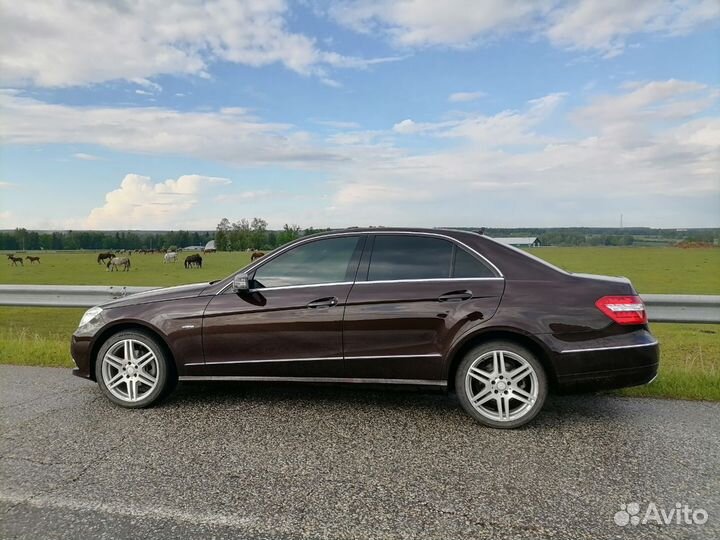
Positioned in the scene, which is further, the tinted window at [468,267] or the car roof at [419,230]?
the car roof at [419,230]

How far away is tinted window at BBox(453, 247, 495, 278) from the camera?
418cm

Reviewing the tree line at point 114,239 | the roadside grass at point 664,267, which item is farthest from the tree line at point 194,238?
the roadside grass at point 664,267

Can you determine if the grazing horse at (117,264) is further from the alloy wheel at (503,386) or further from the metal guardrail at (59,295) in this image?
the alloy wheel at (503,386)

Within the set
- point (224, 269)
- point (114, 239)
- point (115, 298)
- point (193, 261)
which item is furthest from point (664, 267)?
point (115, 298)

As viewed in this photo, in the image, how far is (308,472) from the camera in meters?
3.24

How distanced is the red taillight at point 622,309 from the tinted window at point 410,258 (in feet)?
3.96

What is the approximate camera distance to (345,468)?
3.29 m

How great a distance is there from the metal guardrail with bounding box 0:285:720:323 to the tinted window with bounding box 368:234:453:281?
3.15 meters

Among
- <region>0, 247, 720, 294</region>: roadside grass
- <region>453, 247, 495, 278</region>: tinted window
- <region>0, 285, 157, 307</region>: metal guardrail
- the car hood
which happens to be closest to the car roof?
<region>453, 247, 495, 278</region>: tinted window

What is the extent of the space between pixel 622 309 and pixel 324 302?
2.31 m

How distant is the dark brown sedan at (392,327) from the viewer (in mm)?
3947

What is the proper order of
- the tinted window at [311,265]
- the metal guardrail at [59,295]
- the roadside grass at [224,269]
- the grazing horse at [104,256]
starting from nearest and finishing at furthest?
the tinted window at [311,265] → the metal guardrail at [59,295] → the roadside grass at [224,269] → the grazing horse at [104,256]

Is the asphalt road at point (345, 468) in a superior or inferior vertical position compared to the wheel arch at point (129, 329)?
inferior

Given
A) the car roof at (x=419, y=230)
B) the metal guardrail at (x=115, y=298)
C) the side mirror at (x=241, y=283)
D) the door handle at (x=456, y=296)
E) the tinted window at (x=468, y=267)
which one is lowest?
the metal guardrail at (x=115, y=298)
